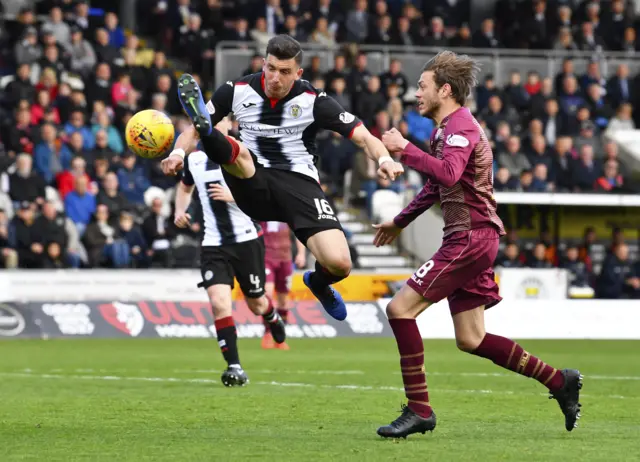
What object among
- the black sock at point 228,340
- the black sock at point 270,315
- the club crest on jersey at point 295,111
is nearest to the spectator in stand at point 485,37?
the black sock at point 270,315

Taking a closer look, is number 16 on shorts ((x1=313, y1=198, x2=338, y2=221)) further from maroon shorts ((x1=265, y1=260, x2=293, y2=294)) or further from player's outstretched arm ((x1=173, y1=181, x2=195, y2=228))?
maroon shorts ((x1=265, y1=260, x2=293, y2=294))

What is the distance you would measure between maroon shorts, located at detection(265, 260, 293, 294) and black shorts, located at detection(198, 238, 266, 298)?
459 cm

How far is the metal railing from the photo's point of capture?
26.0 m

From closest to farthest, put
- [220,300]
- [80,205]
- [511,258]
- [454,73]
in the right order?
[454,73]
[220,300]
[80,205]
[511,258]

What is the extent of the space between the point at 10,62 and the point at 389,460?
18874mm

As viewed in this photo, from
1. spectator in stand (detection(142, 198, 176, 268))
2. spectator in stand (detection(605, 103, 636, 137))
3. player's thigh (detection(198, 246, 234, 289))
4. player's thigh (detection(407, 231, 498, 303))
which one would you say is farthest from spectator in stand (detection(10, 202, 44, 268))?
player's thigh (detection(407, 231, 498, 303))

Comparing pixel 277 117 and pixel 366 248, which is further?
pixel 366 248

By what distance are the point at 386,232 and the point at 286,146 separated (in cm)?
121

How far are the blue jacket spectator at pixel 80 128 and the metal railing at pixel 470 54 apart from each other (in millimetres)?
3611

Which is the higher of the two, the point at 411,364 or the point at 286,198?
the point at 286,198

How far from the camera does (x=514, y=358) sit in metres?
8.43

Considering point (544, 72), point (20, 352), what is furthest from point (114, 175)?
point (544, 72)

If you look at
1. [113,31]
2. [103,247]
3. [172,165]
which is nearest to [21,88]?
[113,31]

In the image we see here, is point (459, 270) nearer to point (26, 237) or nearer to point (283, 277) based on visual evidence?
point (283, 277)
